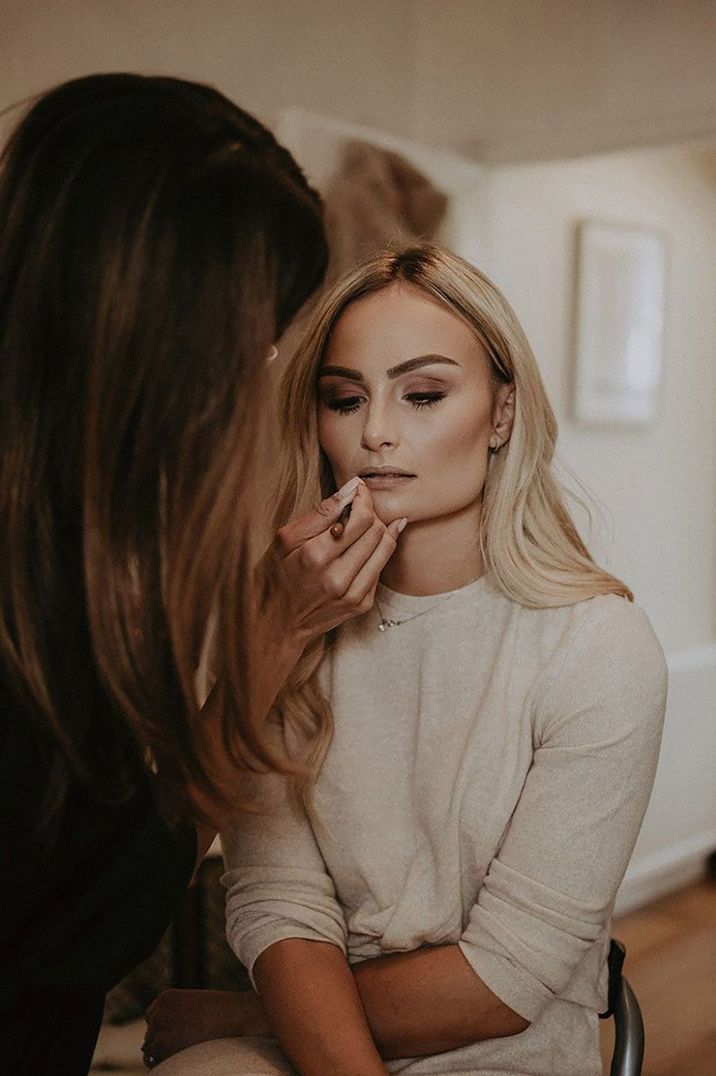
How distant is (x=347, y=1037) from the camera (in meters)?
1.19

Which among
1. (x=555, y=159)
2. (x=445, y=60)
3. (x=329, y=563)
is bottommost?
(x=329, y=563)

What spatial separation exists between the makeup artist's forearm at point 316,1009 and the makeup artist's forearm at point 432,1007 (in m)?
0.03

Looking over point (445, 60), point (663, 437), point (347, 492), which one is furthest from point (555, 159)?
point (347, 492)

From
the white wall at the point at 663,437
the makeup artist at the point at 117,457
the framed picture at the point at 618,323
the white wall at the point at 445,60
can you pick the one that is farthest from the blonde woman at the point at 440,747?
the framed picture at the point at 618,323

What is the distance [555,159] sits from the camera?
2.88 metres

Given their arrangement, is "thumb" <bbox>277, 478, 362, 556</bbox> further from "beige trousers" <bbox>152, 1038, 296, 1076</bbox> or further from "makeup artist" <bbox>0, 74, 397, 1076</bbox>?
"beige trousers" <bbox>152, 1038, 296, 1076</bbox>

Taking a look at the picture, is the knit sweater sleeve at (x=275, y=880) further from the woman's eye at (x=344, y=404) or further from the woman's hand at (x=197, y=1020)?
the woman's eye at (x=344, y=404)

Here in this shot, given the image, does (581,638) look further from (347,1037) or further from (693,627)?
(693,627)

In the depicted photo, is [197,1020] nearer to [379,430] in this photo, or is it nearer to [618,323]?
[379,430]

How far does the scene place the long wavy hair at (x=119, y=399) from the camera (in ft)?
2.87

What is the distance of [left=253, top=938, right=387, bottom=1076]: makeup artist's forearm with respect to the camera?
1.18 m

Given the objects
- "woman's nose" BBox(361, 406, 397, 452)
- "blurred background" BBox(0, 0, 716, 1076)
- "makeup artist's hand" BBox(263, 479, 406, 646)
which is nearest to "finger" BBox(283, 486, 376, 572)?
"makeup artist's hand" BBox(263, 479, 406, 646)

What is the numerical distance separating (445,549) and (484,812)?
1.04 feet

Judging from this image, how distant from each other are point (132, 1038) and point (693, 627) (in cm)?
244
